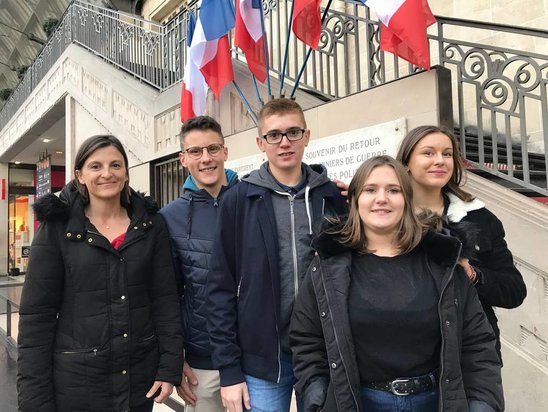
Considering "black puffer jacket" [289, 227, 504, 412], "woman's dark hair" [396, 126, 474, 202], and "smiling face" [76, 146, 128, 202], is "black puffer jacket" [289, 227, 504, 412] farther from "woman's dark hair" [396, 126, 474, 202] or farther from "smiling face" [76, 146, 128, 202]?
"smiling face" [76, 146, 128, 202]

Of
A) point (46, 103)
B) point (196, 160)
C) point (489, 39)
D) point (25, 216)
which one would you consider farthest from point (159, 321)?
point (25, 216)

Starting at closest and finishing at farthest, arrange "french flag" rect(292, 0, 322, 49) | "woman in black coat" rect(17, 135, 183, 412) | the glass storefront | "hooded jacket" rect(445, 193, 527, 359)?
"hooded jacket" rect(445, 193, 527, 359) < "woman in black coat" rect(17, 135, 183, 412) < "french flag" rect(292, 0, 322, 49) < the glass storefront

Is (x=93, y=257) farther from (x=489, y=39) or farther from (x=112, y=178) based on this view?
(x=489, y=39)

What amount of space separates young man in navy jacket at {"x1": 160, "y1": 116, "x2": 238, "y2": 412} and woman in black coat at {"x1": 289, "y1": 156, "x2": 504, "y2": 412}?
706mm

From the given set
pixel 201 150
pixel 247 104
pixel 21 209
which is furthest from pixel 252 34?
pixel 21 209

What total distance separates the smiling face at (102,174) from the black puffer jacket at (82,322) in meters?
0.11

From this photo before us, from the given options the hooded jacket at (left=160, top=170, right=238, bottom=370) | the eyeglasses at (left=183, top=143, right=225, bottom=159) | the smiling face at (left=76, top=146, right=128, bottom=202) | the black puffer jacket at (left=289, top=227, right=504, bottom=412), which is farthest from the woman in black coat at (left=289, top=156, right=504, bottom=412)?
the smiling face at (left=76, top=146, right=128, bottom=202)

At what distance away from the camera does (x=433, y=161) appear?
201 centimetres

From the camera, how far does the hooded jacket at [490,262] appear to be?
1.89 m

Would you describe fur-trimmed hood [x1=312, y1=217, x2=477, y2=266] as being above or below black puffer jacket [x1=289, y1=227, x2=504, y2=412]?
above

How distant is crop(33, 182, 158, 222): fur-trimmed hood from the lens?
2045mm

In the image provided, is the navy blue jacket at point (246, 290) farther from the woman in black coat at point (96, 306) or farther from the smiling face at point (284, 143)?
the woman in black coat at point (96, 306)

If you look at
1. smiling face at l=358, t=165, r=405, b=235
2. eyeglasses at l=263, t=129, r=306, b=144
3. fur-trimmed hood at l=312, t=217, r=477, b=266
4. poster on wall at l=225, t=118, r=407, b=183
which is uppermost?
poster on wall at l=225, t=118, r=407, b=183

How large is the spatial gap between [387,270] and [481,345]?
0.44 meters
